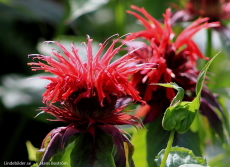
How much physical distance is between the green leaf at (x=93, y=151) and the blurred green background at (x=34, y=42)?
715 mm

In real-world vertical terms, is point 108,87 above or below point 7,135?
above

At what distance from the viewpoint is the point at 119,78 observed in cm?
81

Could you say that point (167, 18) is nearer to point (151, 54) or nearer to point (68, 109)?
point (151, 54)

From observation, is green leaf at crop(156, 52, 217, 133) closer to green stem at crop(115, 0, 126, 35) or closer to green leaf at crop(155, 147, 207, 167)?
green leaf at crop(155, 147, 207, 167)

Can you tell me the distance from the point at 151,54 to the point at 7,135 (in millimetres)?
1163

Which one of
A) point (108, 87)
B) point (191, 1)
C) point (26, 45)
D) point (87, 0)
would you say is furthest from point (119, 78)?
point (26, 45)

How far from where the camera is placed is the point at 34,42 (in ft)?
8.40

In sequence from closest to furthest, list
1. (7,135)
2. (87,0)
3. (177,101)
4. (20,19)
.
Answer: (177,101)
(87,0)
(7,135)
(20,19)

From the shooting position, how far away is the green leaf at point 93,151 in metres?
0.73

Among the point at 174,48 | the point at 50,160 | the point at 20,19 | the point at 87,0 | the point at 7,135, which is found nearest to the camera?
the point at 50,160

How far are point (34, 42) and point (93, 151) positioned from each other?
1.89 m

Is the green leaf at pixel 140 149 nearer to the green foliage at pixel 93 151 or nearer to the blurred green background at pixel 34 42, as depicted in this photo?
the green foliage at pixel 93 151

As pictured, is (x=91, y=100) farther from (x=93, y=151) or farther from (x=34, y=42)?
(x=34, y=42)

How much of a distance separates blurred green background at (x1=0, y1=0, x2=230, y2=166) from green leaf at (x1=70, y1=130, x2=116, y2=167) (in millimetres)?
715
